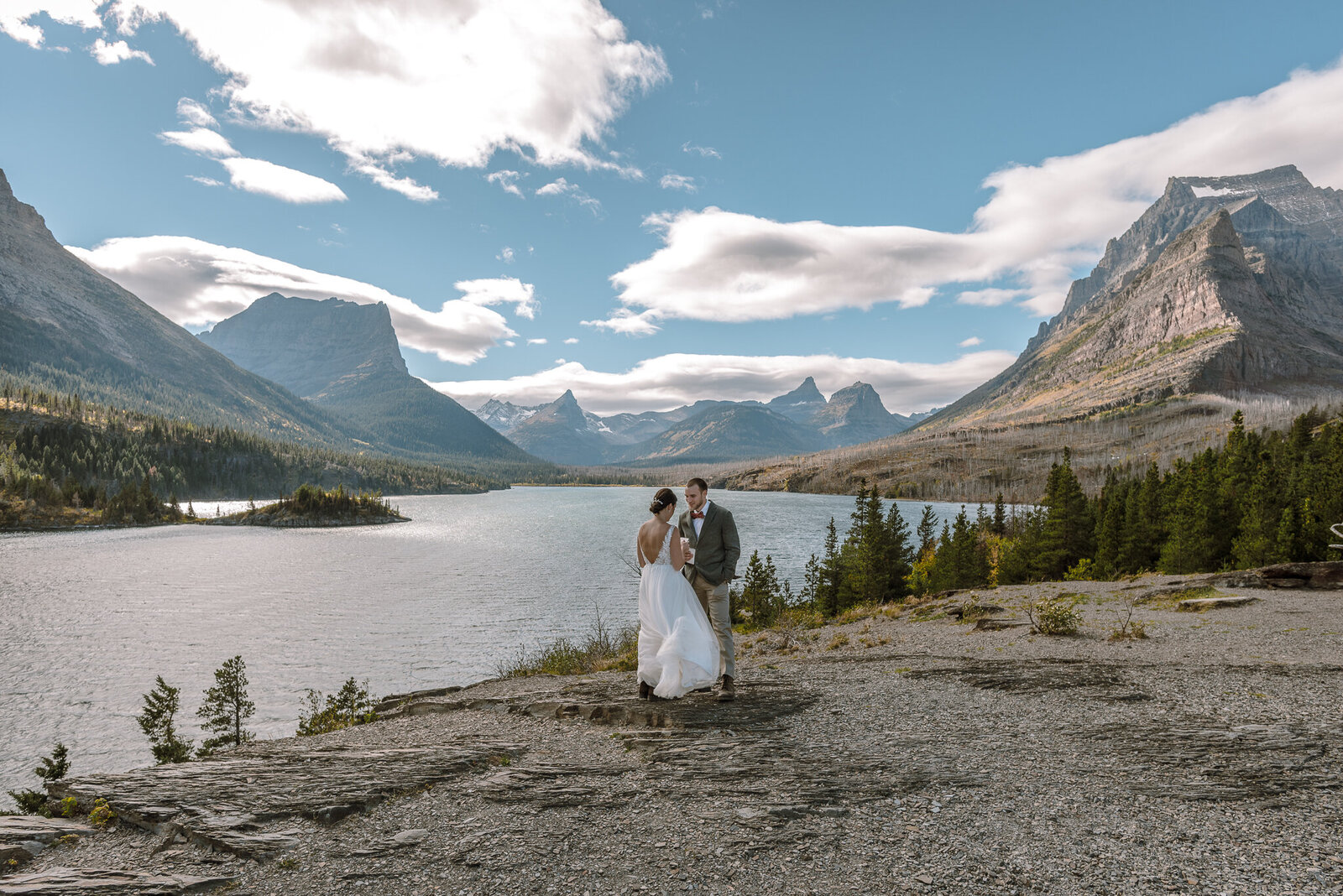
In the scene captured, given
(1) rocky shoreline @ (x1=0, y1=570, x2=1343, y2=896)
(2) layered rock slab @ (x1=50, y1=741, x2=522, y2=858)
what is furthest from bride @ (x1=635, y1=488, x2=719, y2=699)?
(2) layered rock slab @ (x1=50, y1=741, x2=522, y2=858)

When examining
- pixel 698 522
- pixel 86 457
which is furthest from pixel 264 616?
pixel 86 457

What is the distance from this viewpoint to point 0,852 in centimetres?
595

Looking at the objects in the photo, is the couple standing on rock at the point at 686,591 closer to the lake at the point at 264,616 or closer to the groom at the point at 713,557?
the groom at the point at 713,557

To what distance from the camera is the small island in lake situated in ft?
464

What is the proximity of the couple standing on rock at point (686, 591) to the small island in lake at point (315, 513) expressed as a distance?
15234 cm

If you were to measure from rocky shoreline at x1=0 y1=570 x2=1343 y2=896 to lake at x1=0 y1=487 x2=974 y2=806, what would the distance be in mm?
21148

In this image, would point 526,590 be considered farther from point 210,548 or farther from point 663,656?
point 210,548

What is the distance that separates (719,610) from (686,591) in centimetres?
82

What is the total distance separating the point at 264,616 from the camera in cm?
4894

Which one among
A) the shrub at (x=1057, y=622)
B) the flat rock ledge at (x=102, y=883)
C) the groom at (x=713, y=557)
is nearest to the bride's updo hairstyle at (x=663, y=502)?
the groom at (x=713, y=557)

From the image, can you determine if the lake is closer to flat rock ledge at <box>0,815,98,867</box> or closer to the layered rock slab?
the layered rock slab

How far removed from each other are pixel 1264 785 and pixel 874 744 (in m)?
4.38

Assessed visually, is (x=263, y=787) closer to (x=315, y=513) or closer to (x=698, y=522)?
(x=698, y=522)

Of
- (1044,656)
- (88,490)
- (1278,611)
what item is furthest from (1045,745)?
(88,490)
